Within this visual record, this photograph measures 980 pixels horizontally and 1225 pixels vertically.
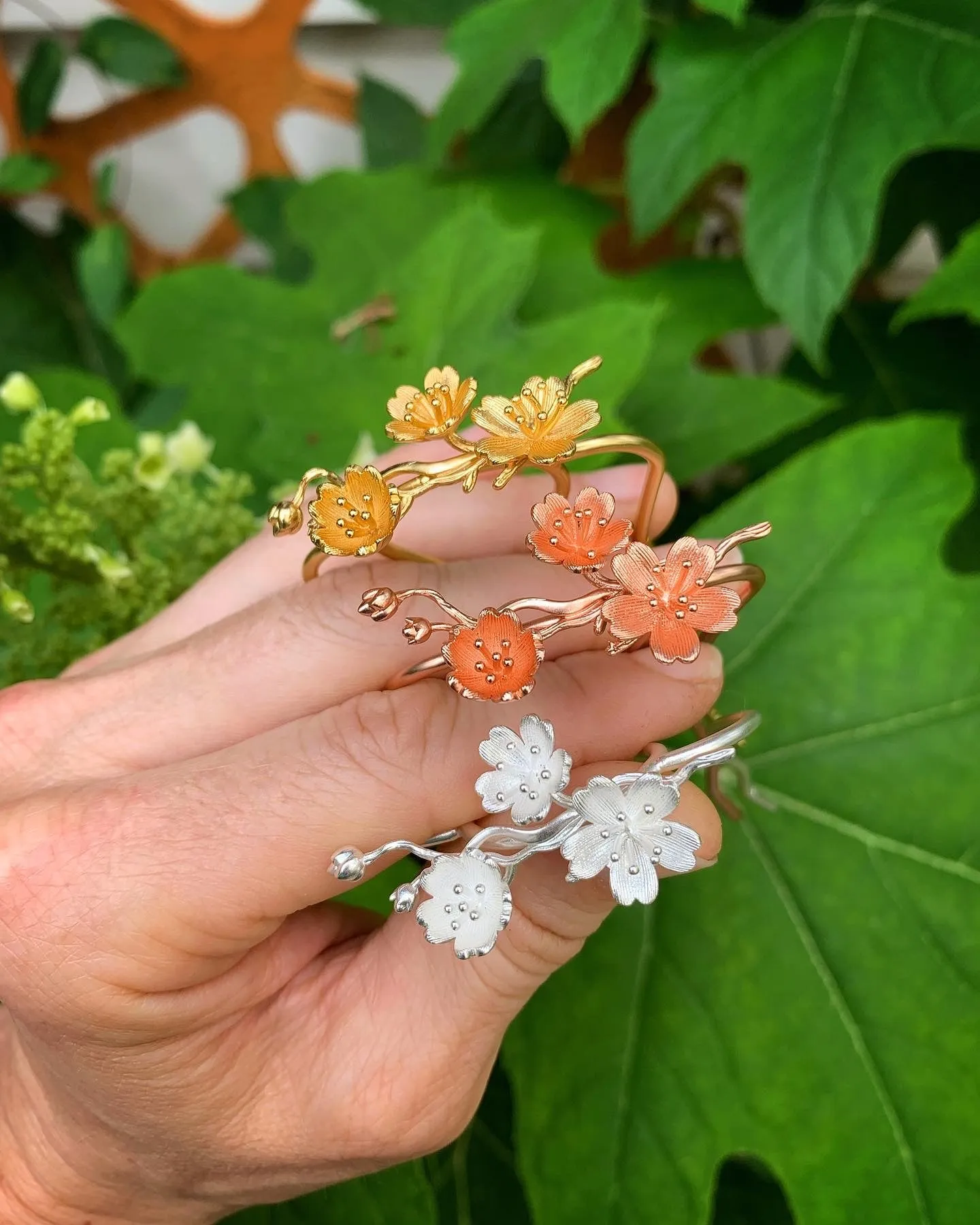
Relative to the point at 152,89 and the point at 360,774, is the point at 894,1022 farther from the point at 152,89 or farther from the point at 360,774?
the point at 152,89

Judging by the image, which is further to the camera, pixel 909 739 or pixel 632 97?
pixel 632 97

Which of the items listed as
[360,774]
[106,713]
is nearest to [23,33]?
[106,713]

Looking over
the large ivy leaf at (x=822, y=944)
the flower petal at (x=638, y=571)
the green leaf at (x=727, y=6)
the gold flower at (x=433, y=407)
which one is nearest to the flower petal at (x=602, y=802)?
the flower petal at (x=638, y=571)

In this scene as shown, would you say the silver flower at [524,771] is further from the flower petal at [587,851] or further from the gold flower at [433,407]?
the gold flower at [433,407]

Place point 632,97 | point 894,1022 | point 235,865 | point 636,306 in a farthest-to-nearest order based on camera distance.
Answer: point 632,97
point 636,306
point 894,1022
point 235,865

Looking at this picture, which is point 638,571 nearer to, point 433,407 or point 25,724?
point 433,407

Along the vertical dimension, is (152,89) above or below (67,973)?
above
